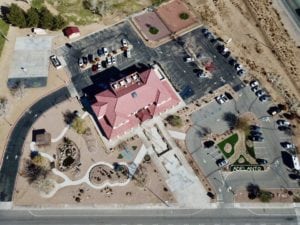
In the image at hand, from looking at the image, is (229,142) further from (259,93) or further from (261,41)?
(261,41)

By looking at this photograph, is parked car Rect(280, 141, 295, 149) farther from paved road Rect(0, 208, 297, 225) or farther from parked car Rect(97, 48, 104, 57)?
parked car Rect(97, 48, 104, 57)

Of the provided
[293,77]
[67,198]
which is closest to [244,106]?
[293,77]

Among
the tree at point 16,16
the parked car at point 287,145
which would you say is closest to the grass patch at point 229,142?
A: the parked car at point 287,145

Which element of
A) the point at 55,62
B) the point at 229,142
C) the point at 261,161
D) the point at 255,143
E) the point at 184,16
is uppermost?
the point at 55,62

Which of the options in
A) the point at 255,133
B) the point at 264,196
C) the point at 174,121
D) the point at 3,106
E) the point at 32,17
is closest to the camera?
the point at 264,196

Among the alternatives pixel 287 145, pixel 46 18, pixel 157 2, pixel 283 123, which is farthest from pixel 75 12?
pixel 287 145

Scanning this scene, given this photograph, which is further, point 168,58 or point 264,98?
point 168,58
